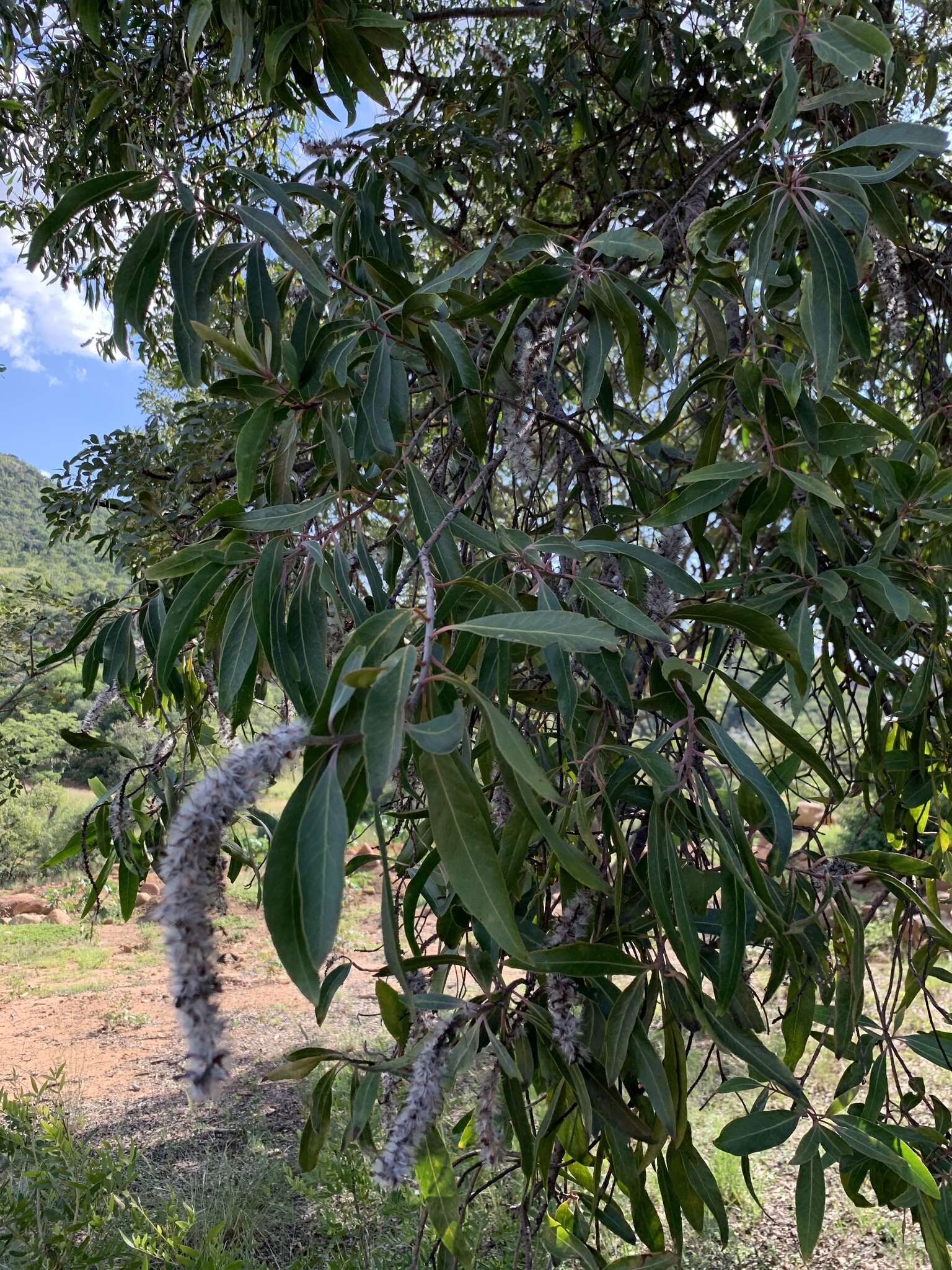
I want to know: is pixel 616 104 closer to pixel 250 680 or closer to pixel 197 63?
pixel 197 63

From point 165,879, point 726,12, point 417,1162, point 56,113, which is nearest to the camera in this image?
point 165,879

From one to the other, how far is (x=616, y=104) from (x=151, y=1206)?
3820 mm

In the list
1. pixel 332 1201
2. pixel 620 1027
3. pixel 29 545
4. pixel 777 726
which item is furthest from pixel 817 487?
pixel 29 545

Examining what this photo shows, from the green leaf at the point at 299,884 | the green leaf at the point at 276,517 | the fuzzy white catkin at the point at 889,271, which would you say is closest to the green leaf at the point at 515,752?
the green leaf at the point at 299,884

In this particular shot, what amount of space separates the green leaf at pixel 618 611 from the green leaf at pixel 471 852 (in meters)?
0.28

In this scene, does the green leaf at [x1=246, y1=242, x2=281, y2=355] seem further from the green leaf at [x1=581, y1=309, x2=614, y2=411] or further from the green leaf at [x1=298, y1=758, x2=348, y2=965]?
the green leaf at [x1=298, y1=758, x2=348, y2=965]

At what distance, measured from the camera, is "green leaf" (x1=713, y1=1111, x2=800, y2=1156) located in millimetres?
1044

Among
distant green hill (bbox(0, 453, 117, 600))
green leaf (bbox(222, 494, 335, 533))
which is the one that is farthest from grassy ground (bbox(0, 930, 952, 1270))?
distant green hill (bbox(0, 453, 117, 600))

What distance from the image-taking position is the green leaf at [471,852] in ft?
1.88

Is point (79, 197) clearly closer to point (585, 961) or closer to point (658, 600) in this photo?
point (658, 600)

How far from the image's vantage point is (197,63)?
7.57 feet

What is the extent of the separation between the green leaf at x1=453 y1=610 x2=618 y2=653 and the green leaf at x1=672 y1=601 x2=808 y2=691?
0.75 ft

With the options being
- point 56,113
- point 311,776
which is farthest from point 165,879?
point 56,113

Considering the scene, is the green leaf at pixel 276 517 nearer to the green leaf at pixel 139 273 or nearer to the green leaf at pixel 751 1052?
the green leaf at pixel 139 273
